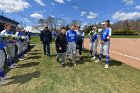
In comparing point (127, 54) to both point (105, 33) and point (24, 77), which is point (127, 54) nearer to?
point (105, 33)

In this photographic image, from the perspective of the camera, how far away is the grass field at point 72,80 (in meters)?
6.79

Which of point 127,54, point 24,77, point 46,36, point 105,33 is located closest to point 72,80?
point 24,77

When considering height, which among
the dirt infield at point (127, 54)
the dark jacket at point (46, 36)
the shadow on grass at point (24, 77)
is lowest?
the shadow on grass at point (24, 77)

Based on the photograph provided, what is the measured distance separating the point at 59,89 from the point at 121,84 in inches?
83.8

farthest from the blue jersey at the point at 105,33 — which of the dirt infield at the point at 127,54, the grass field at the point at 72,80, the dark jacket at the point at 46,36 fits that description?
the dark jacket at the point at 46,36

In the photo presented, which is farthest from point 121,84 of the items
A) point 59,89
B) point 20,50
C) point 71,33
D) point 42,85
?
point 20,50

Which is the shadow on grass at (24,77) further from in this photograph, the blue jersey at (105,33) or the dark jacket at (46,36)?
the dark jacket at (46,36)

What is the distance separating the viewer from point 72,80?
780 cm

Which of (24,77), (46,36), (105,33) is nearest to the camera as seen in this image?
(24,77)

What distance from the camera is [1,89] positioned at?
22.7ft

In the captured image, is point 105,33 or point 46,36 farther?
point 46,36

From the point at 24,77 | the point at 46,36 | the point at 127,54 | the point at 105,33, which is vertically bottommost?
the point at 24,77

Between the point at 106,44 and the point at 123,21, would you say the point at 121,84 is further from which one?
the point at 123,21

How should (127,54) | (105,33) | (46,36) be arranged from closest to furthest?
(105,33) < (46,36) < (127,54)
